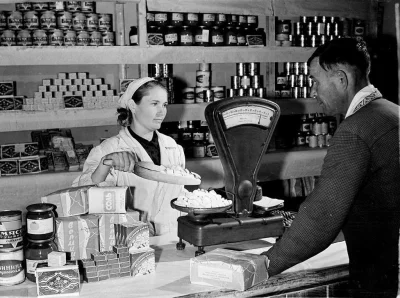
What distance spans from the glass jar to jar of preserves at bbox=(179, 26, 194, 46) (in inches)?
106

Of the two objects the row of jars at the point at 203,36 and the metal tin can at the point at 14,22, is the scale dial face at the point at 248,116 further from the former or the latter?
the metal tin can at the point at 14,22

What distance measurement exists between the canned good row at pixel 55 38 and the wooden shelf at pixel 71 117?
0.46 metres

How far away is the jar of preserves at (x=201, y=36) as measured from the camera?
427 centimetres

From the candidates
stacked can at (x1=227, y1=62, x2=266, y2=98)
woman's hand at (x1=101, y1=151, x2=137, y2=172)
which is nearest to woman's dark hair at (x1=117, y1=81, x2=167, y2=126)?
woman's hand at (x1=101, y1=151, x2=137, y2=172)

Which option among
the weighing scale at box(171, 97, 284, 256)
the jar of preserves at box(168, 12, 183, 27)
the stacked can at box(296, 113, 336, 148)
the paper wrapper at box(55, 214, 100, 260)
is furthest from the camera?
the stacked can at box(296, 113, 336, 148)

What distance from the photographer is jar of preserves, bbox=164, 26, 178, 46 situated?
13.7 ft

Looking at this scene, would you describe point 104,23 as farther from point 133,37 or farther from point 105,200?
point 105,200

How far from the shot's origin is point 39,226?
175 centimetres

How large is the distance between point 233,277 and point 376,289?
0.51m

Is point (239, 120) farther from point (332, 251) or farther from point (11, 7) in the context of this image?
point (11, 7)

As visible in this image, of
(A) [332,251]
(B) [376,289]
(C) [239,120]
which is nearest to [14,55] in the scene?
(C) [239,120]

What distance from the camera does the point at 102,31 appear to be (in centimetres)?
396

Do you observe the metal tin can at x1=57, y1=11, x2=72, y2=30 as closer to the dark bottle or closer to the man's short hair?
the dark bottle

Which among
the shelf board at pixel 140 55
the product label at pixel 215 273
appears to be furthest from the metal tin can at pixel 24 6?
the product label at pixel 215 273
